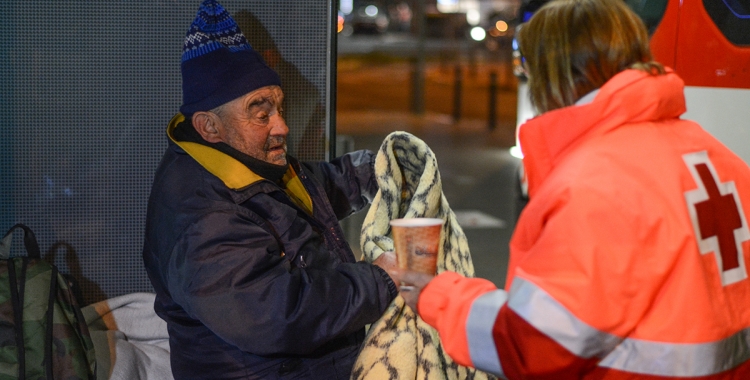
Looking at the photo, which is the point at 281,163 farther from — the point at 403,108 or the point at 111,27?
the point at 403,108

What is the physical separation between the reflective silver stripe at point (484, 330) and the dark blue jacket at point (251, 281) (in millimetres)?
670

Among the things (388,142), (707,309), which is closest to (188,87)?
(388,142)

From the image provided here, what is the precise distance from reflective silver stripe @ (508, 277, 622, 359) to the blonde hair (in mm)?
463

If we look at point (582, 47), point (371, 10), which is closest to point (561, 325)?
point (582, 47)

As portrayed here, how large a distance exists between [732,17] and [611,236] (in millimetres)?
3066

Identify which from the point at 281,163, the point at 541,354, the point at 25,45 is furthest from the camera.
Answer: the point at 25,45

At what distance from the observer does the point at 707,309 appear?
1576 millimetres

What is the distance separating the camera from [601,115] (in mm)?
1644

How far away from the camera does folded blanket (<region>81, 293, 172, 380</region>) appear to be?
3016 millimetres

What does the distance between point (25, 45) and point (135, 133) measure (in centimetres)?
57

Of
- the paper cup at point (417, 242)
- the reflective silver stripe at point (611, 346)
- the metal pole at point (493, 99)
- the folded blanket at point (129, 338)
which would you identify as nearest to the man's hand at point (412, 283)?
the paper cup at point (417, 242)

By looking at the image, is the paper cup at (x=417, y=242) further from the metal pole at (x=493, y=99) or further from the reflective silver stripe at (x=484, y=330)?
the metal pole at (x=493, y=99)

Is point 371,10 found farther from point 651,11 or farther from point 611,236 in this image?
point 611,236

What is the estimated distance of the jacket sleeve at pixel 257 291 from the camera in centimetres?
220
